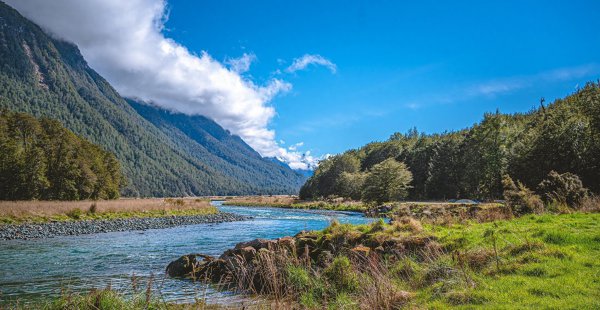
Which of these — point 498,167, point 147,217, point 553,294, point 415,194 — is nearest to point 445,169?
point 415,194

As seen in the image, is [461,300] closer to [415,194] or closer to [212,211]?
[212,211]

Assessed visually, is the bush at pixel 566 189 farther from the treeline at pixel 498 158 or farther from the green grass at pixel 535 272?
the green grass at pixel 535 272

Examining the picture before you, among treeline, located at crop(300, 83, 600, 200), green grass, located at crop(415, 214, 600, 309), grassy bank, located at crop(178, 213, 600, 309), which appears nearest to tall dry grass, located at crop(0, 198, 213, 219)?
grassy bank, located at crop(178, 213, 600, 309)

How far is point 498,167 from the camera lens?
63.6 m

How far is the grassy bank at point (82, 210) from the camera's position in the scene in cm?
3459

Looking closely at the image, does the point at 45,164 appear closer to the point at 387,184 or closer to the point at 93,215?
the point at 93,215

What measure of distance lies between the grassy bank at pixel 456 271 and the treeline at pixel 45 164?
5400 cm

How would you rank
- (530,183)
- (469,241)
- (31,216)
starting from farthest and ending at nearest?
(530,183) → (31,216) → (469,241)

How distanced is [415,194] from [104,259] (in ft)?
335

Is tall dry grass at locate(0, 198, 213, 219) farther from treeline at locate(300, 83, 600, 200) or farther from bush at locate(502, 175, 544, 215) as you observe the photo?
bush at locate(502, 175, 544, 215)

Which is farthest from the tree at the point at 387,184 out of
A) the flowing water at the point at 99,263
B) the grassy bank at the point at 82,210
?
the flowing water at the point at 99,263

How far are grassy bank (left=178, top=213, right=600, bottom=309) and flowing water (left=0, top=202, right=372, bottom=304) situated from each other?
2.73 meters

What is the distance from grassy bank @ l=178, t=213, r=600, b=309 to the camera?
7887 mm

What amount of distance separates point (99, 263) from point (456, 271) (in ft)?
57.8
